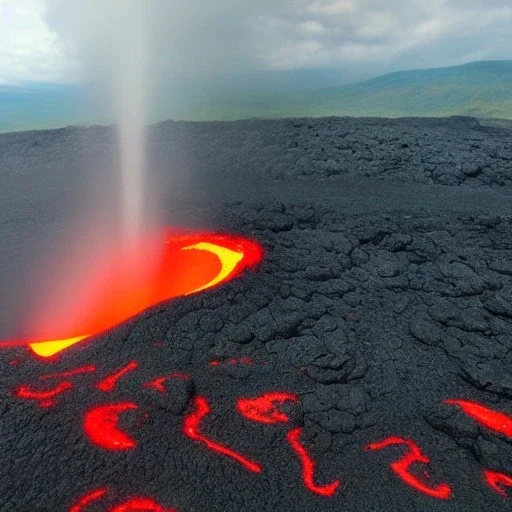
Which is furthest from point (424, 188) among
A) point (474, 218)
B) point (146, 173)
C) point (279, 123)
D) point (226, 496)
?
point (226, 496)

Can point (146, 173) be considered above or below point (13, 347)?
above

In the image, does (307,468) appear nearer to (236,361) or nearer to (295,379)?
(295,379)

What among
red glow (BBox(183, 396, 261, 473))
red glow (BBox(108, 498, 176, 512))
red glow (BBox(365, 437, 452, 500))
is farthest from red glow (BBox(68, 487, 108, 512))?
red glow (BBox(365, 437, 452, 500))

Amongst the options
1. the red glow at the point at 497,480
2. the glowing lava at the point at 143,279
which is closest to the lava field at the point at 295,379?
the red glow at the point at 497,480

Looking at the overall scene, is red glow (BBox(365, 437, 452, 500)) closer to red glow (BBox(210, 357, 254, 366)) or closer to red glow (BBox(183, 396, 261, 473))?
red glow (BBox(183, 396, 261, 473))

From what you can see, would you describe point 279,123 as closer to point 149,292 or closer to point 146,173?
point 146,173

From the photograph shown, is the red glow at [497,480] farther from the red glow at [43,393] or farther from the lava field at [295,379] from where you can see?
the red glow at [43,393]

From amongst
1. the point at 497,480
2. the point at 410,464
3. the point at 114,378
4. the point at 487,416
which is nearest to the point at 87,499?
the point at 114,378
